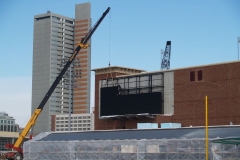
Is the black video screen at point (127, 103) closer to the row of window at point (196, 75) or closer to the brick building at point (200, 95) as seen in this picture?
the brick building at point (200, 95)

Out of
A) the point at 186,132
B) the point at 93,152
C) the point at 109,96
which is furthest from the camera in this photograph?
the point at 109,96

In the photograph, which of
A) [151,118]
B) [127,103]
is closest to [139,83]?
[127,103]

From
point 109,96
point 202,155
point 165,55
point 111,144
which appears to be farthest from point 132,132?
point 165,55

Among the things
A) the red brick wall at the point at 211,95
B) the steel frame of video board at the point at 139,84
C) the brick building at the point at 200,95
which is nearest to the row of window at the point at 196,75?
the brick building at the point at 200,95

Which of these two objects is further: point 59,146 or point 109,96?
point 109,96

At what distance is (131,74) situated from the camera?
105 m

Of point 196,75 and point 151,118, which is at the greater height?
point 196,75

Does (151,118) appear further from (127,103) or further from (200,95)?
(200,95)

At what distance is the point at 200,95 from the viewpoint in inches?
3575

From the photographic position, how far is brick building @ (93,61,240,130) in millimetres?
86688

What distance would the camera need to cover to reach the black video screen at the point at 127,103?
95.8m

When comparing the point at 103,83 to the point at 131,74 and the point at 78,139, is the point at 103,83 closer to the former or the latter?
the point at 131,74

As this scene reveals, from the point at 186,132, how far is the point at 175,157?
4.88m

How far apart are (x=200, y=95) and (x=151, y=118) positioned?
11.5 metres
